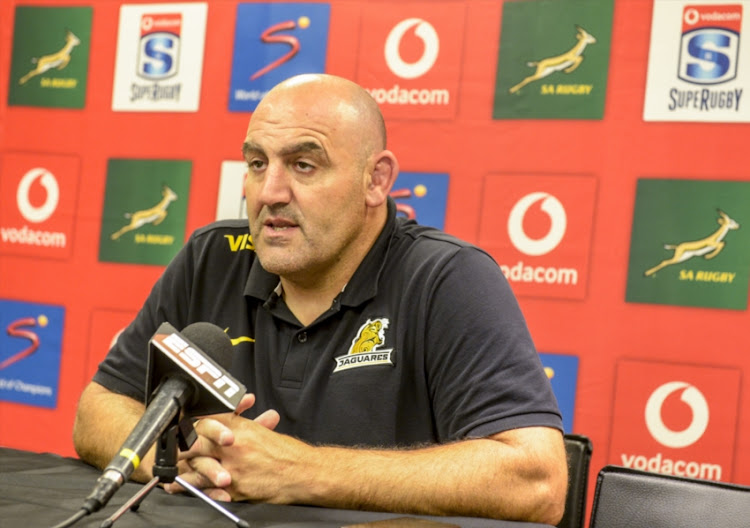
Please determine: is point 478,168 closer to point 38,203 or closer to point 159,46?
point 159,46

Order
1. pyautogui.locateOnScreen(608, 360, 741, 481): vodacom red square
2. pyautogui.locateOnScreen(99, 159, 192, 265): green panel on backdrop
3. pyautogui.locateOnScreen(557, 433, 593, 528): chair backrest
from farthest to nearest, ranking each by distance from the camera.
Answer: pyautogui.locateOnScreen(99, 159, 192, 265): green panel on backdrop, pyautogui.locateOnScreen(608, 360, 741, 481): vodacom red square, pyautogui.locateOnScreen(557, 433, 593, 528): chair backrest

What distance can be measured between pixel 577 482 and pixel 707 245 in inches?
39.1

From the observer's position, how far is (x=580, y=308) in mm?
2602

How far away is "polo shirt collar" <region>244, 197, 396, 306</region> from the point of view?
5.71 feet

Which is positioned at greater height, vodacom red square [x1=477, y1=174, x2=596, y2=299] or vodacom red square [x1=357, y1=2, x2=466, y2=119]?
vodacom red square [x1=357, y1=2, x2=466, y2=119]

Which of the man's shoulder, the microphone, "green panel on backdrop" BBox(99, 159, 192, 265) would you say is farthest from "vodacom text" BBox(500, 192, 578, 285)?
the microphone

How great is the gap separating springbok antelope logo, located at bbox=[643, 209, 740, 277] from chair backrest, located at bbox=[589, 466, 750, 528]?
1008mm

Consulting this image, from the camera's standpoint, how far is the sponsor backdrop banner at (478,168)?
2.49m

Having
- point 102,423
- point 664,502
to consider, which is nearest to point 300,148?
point 102,423

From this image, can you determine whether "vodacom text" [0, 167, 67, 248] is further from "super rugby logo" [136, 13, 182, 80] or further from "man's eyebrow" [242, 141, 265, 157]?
"man's eyebrow" [242, 141, 265, 157]

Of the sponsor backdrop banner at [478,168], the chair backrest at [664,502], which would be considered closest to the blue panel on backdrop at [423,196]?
the sponsor backdrop banner at [478,168]

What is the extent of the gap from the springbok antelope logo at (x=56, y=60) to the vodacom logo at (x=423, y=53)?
4.16 feet

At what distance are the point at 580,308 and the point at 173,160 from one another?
154cm

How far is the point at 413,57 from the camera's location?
286cm
